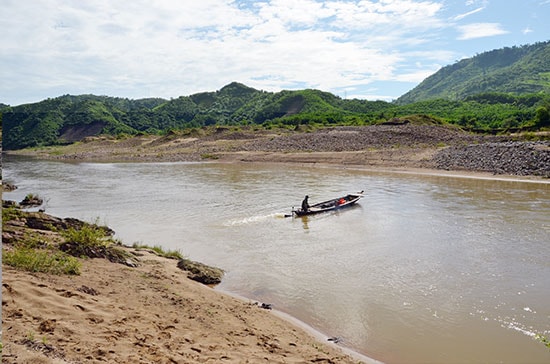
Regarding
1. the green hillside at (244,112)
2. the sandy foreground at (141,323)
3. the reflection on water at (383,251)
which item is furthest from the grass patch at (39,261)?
the green hillside at (244,112)

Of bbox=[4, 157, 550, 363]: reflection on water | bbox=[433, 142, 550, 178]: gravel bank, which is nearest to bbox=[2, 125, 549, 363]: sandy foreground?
bbox=[4, 157, 550, 363]: reflection on water

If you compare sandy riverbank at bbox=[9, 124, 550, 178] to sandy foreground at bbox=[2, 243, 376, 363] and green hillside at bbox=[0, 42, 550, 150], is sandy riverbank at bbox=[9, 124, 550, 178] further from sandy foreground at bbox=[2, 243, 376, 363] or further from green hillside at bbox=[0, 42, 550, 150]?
sandy foreground at bbox=[2, 243, 376, 363]

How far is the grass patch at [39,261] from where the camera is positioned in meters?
9.02

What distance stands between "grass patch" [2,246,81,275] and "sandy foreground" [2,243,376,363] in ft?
1.07

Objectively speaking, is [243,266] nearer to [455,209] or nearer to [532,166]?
[455,209]

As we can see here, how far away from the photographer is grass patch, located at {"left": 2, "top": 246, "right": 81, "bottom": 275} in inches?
355

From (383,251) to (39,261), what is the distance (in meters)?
11.5

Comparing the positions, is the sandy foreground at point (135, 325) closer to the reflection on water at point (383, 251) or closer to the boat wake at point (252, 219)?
the reflection on water at point (383, 251)

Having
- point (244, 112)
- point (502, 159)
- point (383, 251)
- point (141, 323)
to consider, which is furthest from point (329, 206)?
point (244, 112)

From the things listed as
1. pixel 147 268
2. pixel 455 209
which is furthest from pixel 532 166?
pixel 147 268

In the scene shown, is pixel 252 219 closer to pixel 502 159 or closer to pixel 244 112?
pixel 502 159

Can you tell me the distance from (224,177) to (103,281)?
3179 cm

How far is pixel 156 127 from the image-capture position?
5408 inches

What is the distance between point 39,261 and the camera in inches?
368
